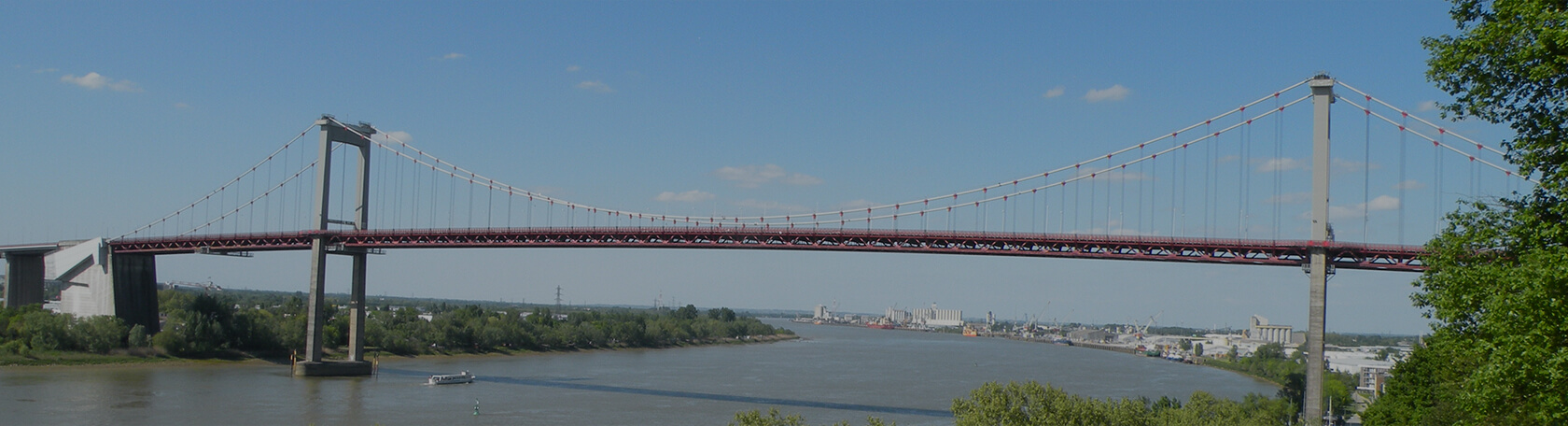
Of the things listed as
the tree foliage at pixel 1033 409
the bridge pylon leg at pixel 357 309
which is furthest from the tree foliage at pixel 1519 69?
the bridge pylon leg at pixel 357 309

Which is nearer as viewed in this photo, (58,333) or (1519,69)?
(1519,69)

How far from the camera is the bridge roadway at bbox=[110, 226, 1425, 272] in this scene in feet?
82.1

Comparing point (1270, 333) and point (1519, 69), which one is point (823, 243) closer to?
point (1519, 69)

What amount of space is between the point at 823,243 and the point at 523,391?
35.8ft

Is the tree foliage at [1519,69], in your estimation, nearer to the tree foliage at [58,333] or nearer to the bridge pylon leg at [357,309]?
the bridge pylon leg at [357,309]

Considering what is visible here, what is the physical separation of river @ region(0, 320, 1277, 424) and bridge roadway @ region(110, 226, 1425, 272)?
440cm

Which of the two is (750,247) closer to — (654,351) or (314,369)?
(314,369)

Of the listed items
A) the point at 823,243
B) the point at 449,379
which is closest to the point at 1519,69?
the point at 823,243

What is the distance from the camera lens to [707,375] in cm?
4425

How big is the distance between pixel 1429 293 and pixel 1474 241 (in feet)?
1.62

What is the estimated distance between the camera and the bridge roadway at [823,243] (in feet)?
82.1

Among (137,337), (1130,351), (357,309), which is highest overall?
(357,309)

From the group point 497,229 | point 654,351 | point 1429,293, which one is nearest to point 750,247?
point 497,229

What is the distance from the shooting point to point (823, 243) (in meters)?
30.8
